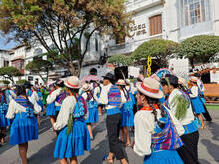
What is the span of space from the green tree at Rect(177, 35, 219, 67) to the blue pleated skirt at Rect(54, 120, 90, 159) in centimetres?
1046

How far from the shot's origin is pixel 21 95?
12.4 feet

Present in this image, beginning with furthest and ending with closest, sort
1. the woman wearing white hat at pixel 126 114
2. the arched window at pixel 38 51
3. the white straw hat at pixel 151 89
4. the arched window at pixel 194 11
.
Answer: the arched window at pixel 38 51 < the arched window at pixel 194 11 < the woman wearing white hat at pixel 126 114 < the white straw hat at pixel 151 89

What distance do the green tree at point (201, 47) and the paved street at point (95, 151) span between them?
6232 mm

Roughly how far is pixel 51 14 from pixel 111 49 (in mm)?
8562

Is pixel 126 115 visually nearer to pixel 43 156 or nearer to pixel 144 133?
pixel 43 156

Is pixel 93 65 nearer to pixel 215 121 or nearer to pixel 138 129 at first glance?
pixel 215 121

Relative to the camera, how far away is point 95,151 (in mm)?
4582

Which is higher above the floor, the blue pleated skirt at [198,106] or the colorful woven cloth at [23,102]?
the colorful woven cloth at [23,102]

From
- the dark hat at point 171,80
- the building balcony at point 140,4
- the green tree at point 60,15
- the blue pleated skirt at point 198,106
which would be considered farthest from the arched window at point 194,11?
the dark hat at point 171,80

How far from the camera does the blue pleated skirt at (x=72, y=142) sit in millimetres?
2782

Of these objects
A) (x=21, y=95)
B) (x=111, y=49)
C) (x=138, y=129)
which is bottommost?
(x=138, y=129)

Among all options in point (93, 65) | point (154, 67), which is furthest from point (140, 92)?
point (93, 65)

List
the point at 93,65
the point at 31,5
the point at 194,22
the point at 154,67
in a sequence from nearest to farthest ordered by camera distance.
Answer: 1. the point at 31,5
2. the point at 194,22
3. the point at 154,67
4. the point at 93,65

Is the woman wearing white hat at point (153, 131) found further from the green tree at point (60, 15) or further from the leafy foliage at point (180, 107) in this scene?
the green tree at point (60, 15)
